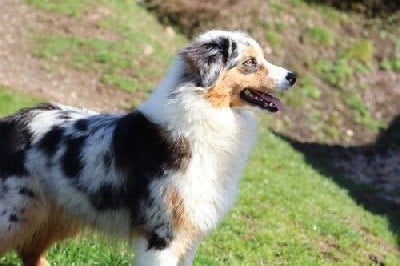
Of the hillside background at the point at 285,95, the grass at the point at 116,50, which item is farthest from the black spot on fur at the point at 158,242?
the grass at the point at 116,50

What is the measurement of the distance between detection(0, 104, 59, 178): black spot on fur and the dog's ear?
1247 mm

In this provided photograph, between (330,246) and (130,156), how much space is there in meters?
4.13

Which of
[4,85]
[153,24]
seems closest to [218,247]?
[4,85]

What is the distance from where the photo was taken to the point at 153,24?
17.1 meters

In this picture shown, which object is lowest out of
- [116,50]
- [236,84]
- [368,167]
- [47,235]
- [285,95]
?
[368,167]

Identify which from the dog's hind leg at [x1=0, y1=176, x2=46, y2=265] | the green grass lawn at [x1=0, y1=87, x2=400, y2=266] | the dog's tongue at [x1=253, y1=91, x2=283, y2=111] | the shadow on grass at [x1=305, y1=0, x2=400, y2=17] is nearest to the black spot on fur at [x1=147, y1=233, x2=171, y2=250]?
the green grass lawn at [x1=0, y1=87, x2=400, y2=266]

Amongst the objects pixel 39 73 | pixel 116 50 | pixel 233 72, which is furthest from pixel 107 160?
pixel 116 50

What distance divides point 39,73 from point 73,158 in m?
7.90

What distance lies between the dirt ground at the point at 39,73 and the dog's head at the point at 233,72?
694 cm

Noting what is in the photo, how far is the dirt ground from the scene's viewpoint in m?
12.6

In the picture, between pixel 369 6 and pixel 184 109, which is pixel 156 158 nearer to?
pixel 184 109

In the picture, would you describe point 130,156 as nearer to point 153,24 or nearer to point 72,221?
point 72,221

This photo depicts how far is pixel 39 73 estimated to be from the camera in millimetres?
13219

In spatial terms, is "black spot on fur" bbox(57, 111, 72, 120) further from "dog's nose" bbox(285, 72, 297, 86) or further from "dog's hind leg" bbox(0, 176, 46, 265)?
"dog's nose" bbox(285, 72, 297, 86)
